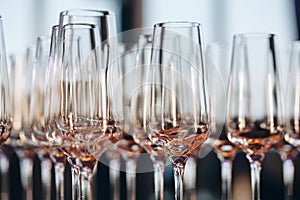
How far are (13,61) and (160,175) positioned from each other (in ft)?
1.63

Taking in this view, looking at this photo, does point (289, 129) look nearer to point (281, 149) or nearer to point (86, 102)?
point (281, 149)

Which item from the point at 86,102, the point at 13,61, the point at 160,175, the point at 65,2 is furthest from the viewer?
the point at 65,2

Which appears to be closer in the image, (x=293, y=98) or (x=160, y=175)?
(x=160, y=175)

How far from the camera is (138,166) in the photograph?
1142mm

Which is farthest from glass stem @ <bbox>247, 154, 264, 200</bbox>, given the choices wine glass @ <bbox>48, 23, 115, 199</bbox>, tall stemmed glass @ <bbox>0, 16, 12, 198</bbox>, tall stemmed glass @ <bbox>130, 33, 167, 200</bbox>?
tall stemmed glass @ <bbox>0, 16, 12, 198</bbox>

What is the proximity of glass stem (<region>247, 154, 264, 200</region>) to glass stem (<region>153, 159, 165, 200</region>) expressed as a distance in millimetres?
124

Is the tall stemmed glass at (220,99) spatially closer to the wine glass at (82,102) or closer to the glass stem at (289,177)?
the glass stem at (289,177)

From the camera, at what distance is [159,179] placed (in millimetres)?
925

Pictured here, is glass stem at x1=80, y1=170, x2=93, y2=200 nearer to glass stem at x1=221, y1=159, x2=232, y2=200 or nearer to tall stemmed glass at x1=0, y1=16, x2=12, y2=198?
tall stemmed glass at x1=0, y1=16, x2=12, y2=198

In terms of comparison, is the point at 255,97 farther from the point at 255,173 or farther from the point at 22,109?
the point at 22,109

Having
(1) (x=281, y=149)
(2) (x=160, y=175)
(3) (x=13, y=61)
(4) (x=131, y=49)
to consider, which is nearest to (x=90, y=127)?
(2) (x=160, y=175)

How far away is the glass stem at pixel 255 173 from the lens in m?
0.86

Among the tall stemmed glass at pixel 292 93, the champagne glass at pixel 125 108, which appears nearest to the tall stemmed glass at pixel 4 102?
the champagne glass at pixel 125 108

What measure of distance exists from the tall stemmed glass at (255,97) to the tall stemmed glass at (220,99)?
112mm
